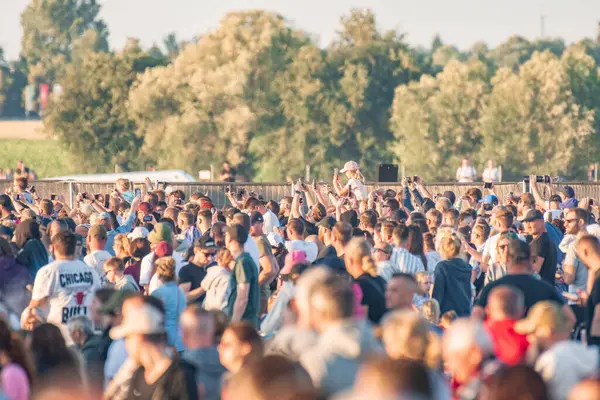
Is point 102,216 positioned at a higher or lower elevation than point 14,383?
higher

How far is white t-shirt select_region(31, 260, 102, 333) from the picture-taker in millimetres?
10766

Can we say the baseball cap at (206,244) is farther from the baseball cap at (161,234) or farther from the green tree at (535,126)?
the green tree at (535,126)

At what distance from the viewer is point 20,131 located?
10219 cm

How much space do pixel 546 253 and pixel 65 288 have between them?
485cm

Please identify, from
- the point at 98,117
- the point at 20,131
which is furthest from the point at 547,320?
the point at 20,131

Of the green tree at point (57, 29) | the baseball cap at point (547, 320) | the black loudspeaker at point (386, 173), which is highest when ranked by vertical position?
the green tree at point (57, 29)

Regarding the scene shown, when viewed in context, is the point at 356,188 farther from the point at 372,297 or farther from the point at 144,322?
the point at 144,322

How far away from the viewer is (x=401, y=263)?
12.1 m

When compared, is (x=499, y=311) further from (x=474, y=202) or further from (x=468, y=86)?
(x=468, y=86)

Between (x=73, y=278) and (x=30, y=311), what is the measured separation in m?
0.71

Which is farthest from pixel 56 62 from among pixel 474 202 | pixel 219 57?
pixel 474 202

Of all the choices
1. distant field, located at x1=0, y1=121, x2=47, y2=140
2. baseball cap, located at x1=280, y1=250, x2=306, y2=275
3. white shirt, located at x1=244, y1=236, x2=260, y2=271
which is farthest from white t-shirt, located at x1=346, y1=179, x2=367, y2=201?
distant field, located at x1=0, y1=121, x2=47, y2=140

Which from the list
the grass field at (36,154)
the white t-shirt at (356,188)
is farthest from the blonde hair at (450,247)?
the grass field at (36,154)

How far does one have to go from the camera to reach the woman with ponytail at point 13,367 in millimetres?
7391
